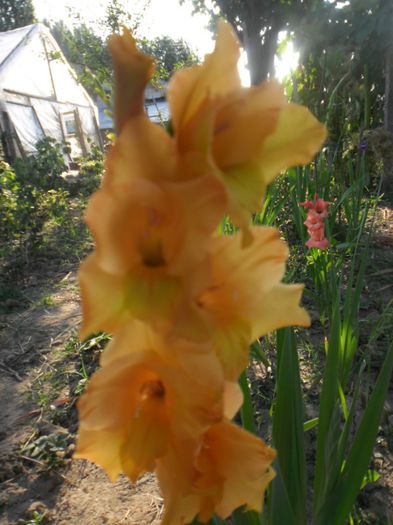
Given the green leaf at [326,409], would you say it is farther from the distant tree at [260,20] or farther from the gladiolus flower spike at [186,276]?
the distant tree at [260,20]

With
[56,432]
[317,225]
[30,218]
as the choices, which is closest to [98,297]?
[317,225]

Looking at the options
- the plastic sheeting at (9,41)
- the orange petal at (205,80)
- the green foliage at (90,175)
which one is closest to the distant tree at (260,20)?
the green foliage at (90,175)

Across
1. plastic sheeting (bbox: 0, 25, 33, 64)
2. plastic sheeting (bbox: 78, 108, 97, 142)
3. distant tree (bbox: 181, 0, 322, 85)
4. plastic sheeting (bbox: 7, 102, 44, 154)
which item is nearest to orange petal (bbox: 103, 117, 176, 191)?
distant tree (bbox: 181, 0, 322, 85)

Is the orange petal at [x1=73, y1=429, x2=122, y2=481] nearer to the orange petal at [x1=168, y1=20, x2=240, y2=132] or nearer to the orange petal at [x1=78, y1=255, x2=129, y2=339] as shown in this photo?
the orange petal at [x1=78, y1=255, x2=129, y2=339]

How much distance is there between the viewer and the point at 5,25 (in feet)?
88.1

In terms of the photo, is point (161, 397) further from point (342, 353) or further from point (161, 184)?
point (342, 353)

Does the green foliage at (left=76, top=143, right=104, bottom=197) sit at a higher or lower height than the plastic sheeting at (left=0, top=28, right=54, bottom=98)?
lower

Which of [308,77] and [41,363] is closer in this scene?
[41,363]

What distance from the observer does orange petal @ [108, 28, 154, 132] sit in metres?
0.34

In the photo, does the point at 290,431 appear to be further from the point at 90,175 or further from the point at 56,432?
A: the point at 90,175

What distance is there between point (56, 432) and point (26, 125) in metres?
10.7

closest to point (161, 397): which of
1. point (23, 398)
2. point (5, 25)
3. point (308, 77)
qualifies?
point (23, 398)

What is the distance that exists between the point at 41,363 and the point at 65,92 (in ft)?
43.2

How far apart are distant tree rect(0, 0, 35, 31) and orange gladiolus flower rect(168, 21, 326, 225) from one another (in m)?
31.8
